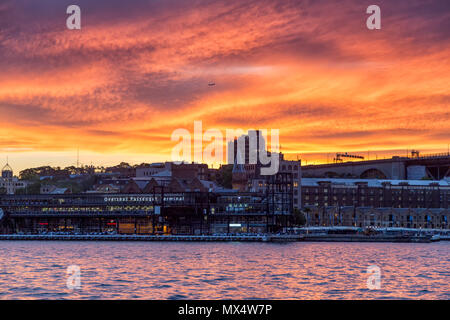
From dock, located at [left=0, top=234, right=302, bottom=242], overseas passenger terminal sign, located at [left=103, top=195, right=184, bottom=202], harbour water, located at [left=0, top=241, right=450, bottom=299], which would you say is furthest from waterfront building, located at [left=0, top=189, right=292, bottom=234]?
harbour water, located at [left=0, top=241, right=450, bottom=299]

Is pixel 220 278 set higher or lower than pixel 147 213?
lower

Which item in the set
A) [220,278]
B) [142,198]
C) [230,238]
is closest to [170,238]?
[230,238]

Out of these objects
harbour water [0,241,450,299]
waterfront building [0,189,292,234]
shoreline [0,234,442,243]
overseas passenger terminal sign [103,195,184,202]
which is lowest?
shoreline [0,234,442,243]

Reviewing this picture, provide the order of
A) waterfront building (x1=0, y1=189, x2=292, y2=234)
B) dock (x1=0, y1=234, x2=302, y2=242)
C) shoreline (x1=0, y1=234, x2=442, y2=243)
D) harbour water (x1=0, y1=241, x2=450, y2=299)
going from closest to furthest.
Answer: harbour water (x1=0, y1=241, x2=450, y2=299) → dock (x1=0, y1=234, x2=302, y2=242) → shoreline (x1=0, y1=234, x2=442, y2=243) → waterfront building (x1=0, y1=189, x2=292, y2=234)

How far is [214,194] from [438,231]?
Result: 6993 centimetres

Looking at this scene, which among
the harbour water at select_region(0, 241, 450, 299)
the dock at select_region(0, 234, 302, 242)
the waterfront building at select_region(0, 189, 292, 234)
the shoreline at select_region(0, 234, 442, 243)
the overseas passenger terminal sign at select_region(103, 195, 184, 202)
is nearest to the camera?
the harbour water at select_region(0, 241, 450, 299)

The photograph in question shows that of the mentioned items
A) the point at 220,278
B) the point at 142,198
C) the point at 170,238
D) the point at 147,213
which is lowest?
the point at 170,238

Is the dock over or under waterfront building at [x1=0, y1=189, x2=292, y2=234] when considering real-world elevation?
under

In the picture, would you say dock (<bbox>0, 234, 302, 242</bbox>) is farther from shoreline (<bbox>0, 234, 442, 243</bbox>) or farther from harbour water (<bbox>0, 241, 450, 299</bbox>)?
harbour water (<bbox>0, 241, 450, 299</bbox>)

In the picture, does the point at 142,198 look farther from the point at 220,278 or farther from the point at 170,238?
the point at 220,278

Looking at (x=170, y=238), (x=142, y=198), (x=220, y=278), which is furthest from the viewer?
(x=142, y=198)

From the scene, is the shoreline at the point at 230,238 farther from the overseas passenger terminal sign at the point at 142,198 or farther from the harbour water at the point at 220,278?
the harbour water at the point at 220,278

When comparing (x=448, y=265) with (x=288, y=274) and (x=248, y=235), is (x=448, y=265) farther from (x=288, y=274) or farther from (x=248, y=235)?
(x=248, y=235)

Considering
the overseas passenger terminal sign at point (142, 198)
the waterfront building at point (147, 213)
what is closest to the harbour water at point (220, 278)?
the waterfront building at point (147, 213)
